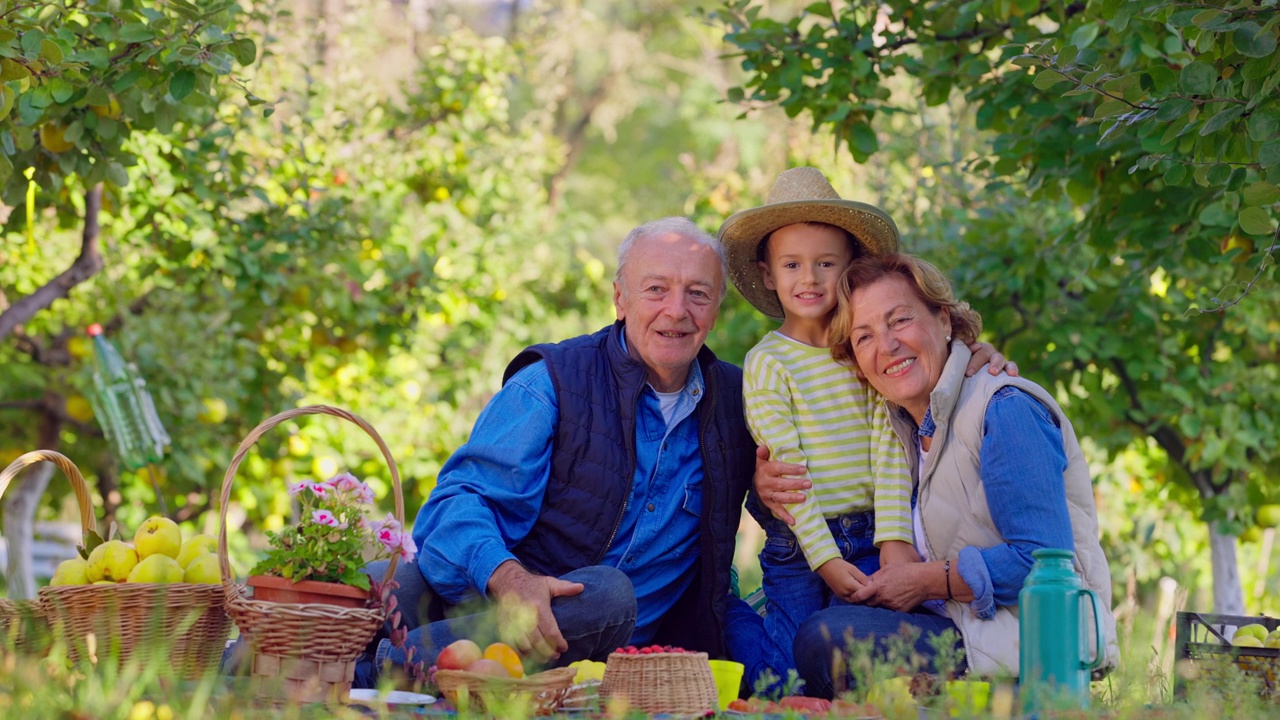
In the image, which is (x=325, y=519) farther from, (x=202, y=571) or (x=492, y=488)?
(x=492, y=488)

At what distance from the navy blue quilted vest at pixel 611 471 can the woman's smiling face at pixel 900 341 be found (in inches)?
22.8

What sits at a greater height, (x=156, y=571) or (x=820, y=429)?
(x=820, y=429)

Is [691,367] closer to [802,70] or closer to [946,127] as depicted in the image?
[802,70]

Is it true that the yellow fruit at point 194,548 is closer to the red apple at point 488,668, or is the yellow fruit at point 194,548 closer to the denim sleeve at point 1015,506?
the red apple at point 488,668

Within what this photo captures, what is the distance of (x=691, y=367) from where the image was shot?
13.4 feet

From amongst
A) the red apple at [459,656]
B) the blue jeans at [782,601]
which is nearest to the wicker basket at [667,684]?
the red apple at [459,656]

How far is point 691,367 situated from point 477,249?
12.8ft

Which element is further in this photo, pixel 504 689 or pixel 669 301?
pixel 669 301

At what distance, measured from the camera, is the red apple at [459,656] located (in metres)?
2.80

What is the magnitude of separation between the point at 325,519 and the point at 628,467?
1.13m

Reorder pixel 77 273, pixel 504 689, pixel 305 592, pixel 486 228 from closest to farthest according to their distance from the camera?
pixel 504 689 → pixel 305 592 → pixel 77 273 → pixel 486 228

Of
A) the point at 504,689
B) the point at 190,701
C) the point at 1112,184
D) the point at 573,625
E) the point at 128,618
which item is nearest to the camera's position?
the point at 190,701

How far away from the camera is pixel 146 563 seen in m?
3.09

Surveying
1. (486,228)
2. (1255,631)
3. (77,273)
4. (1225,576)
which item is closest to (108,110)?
(77,273)
